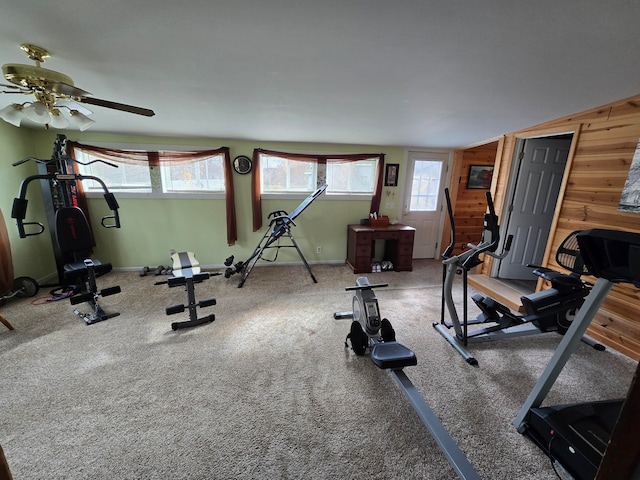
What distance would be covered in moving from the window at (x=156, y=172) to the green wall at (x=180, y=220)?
0.61 feet

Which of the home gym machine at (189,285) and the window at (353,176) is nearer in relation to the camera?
the home gym machine at (189,285)

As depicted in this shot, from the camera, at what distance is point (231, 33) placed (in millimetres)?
1397

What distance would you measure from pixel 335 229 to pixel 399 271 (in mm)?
1334

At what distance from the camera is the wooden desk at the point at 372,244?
13.6 feet

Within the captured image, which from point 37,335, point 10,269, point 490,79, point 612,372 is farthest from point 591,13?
point 10,269

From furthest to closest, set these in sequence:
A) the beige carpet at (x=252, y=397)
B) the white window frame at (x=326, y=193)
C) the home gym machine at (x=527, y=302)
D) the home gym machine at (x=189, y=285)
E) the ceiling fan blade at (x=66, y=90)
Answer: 1. the white window frame at (x=326, y=193)
2. the home gym machine at (x=189, y=285)
3. the home gym machine at (x=527, y=302)
4. the ceiling fan blade at (x=66, y=90)
5. the beige carpet at (x=252, y=397)

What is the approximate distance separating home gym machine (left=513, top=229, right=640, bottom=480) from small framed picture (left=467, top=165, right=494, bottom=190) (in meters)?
4.04

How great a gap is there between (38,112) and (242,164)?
2.51 m

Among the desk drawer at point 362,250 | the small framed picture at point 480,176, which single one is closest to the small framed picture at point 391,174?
the desk drawer at point 362,250

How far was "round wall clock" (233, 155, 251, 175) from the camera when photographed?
4.07 metres

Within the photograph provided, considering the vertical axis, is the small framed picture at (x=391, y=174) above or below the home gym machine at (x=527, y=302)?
above

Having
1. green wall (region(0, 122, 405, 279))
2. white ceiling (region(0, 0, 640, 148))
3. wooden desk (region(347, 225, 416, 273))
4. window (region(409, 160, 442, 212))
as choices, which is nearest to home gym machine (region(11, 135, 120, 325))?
green wall (region(0, 122, 405, 279))

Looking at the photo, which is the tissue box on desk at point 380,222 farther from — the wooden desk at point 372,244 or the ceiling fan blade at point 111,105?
the ceiling fan blade at point 111,105

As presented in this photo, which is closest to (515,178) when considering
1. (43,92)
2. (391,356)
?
(391,356)
